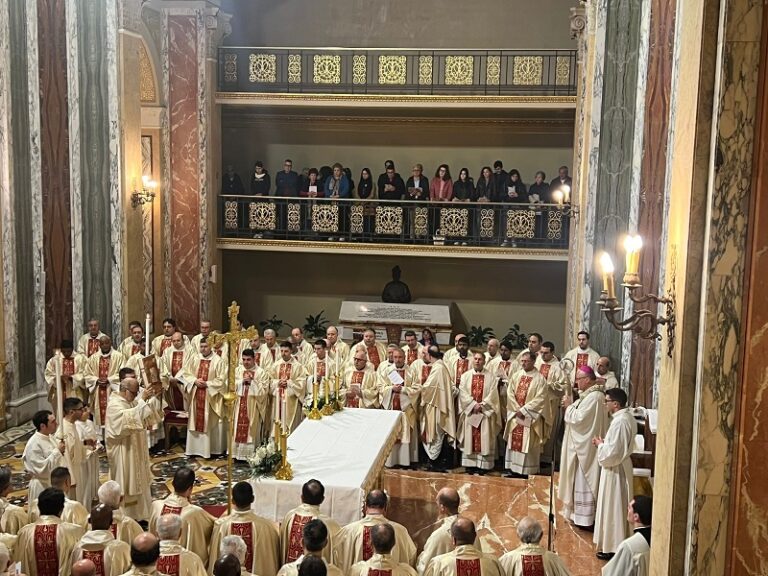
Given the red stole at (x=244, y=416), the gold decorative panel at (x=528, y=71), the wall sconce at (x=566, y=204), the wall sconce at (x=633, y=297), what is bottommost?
the red stole at (x=244, y=416)

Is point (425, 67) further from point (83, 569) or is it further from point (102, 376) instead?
point (83, 569)

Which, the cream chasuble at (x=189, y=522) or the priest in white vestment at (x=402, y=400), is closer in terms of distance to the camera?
the cream chasuble at (x=189, y=522)

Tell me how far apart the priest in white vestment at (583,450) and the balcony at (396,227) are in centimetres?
787

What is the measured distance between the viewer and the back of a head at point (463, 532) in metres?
6.27

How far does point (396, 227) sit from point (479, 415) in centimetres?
674

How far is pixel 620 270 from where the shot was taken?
12648mm

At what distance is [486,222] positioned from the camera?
18.2 metres

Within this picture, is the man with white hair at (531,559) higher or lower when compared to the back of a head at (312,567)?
lower

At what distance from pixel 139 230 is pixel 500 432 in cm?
729

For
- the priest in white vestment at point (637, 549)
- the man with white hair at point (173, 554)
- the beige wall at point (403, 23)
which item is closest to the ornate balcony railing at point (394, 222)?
the beige wall at point (403, 23)

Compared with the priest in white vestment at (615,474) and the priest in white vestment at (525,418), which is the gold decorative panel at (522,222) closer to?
the priest in white vestment at (525,418)

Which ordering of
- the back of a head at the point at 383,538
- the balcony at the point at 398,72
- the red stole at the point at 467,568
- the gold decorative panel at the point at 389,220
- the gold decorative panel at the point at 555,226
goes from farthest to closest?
the balcony at the point at 398,72, the gold decorative panel at the point at 389,220, the gold decorative panel at the point at 555,226, the red stole at the point at 467,568, the back of a head at the point at 383,538

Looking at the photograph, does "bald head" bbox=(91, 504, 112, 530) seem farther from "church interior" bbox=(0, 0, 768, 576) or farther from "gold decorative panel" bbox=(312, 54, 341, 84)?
"gold decorative panel" bbox=(312, 54, 341, 84)

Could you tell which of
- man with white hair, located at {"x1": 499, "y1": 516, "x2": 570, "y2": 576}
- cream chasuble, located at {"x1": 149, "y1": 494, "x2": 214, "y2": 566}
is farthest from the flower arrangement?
man with white hair, located at {"x1": 499, "y1": 516, "x2": 570, "y2": 576}
